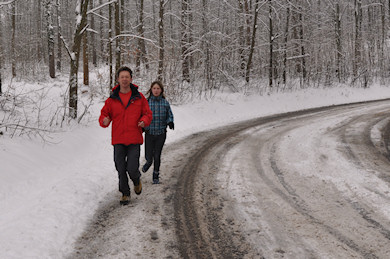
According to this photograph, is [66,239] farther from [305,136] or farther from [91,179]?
[305,136]

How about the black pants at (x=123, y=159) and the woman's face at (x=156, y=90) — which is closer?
the black pants at (x=123, y=159)

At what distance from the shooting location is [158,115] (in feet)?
18.7

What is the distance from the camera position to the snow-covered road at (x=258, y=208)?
3.38 m

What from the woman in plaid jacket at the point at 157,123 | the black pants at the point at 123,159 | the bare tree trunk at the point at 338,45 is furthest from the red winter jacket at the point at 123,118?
Result: the bare tree trunk at the point at 338,45

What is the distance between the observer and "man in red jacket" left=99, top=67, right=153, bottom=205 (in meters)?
4.56

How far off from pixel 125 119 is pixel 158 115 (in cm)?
120

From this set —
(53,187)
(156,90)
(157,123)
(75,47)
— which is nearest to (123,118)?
(157,123)

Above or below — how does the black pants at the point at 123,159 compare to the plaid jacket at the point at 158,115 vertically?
below

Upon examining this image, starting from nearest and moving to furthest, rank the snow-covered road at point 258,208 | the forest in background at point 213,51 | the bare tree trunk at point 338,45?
the snow-covered road at point 258,208 → the forest in background at point 213,51 → the bare tree trunk at point 338,45

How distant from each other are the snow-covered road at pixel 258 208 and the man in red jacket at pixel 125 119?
27.5 inches

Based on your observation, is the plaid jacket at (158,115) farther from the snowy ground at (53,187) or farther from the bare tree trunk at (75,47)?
the bare tree trunk at (75,47)

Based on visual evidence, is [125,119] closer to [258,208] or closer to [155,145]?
[155,145]

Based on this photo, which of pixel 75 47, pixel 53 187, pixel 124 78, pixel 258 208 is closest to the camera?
pixel 258 208

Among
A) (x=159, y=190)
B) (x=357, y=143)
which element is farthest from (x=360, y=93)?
(x=159, y=190)
